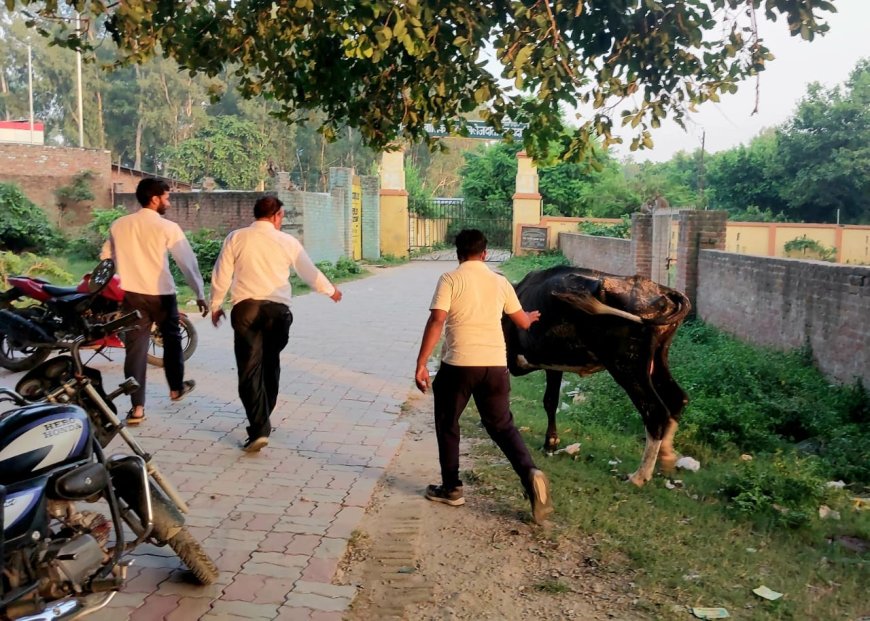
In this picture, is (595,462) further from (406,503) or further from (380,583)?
(380,583)

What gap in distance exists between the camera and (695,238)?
1159cm

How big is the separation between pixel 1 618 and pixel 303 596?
1.33m

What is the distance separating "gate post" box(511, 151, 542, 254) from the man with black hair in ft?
80.3

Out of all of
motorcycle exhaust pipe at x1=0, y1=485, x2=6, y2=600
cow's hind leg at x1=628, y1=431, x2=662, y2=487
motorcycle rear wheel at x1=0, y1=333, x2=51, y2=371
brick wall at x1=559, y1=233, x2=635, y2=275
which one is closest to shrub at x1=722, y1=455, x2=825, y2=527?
cow's hind leg at x1=628, y1=431, x2=662, y2=487

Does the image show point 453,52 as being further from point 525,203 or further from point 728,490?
point 525,203

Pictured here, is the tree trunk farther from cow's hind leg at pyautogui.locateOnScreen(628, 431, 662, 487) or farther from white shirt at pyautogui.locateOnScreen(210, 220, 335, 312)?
cow's hind leg at pyautogui.locateOnScreen(628, 431, 662, 487)

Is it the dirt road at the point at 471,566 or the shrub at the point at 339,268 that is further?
the shrub at the point at 339,268

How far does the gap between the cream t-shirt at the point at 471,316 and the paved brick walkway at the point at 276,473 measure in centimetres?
113

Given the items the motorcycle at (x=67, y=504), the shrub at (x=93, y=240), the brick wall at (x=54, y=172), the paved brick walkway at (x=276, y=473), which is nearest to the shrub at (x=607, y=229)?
the shrub at (x=93, y=240)

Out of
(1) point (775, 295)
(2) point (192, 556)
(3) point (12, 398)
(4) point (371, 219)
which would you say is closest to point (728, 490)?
(2) point (192, 556)

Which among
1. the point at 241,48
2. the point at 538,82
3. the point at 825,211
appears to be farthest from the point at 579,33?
the point at 825,211

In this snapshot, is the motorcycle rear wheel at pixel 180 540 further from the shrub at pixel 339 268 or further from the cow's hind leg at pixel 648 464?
the shrub at pixel 339 268

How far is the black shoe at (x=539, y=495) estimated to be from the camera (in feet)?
14.5

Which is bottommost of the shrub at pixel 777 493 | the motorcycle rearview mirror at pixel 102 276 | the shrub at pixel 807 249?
the shrub at pixel 777 493
